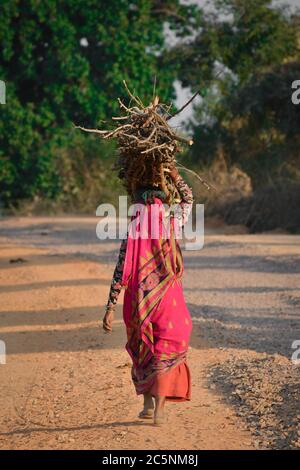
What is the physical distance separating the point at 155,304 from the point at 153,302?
0.06 ft

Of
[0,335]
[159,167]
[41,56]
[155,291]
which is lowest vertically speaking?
[0,335]

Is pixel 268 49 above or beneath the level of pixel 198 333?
above

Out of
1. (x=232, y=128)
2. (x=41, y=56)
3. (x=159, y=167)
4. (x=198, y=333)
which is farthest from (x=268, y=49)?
(x=159, y=167)

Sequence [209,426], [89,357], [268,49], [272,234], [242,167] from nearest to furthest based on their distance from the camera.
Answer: [209,426] → [89,357] → [272,234] → [242,167] → [268,49]

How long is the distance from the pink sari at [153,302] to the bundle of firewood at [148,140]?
0.23 m

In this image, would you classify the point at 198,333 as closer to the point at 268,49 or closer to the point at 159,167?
the point at 159,167

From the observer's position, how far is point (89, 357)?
878 centimetres

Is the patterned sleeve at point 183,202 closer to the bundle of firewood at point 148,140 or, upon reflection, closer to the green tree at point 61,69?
the bundle of firewood at point 148,140

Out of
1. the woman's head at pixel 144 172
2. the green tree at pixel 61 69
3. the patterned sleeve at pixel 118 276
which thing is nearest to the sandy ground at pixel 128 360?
the patterned sleeve at pixel 118 276

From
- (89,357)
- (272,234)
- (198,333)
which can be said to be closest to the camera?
(89,357)

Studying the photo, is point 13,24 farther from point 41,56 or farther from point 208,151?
point 208,151

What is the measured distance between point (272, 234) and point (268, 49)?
854 centimetres
